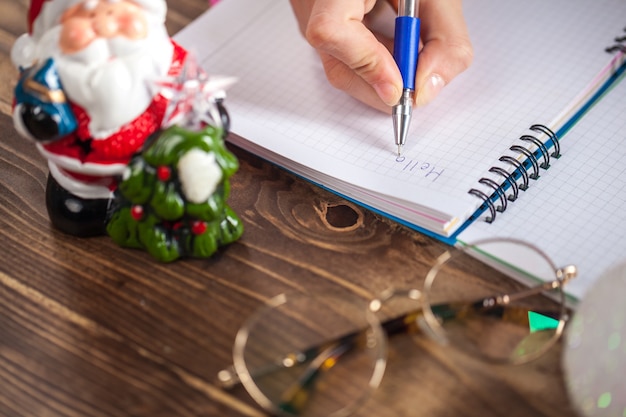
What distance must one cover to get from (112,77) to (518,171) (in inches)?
23.1

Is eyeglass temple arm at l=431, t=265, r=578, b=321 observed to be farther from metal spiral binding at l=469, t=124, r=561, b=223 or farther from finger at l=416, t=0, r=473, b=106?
finger at l=416, t=0, r=473, b=106

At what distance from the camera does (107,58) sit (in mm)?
918

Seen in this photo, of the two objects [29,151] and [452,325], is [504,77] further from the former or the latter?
[29,151]

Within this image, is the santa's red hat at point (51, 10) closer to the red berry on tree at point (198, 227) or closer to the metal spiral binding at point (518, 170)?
the red berry on tree at point (198, 227)

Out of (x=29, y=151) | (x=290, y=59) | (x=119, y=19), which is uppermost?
(x=119, y=19)

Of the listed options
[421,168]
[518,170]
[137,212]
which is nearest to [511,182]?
[518,170]

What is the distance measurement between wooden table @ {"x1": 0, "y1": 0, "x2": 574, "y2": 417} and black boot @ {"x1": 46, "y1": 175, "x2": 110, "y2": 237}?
0.07 feet

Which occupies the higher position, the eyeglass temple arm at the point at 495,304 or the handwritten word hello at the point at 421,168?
the eyeglass temple arm at the point at 495,304

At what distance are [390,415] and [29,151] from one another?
2.33ft

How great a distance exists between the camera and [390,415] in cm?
90

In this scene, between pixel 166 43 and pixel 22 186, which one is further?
pixel 22 186

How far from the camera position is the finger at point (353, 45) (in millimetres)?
1181

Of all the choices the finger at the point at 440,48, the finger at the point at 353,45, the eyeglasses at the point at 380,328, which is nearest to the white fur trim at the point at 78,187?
the eyeglasses at the point at 380,328

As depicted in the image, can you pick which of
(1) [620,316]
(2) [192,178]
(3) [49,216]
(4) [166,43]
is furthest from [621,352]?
(3) [49,216]
